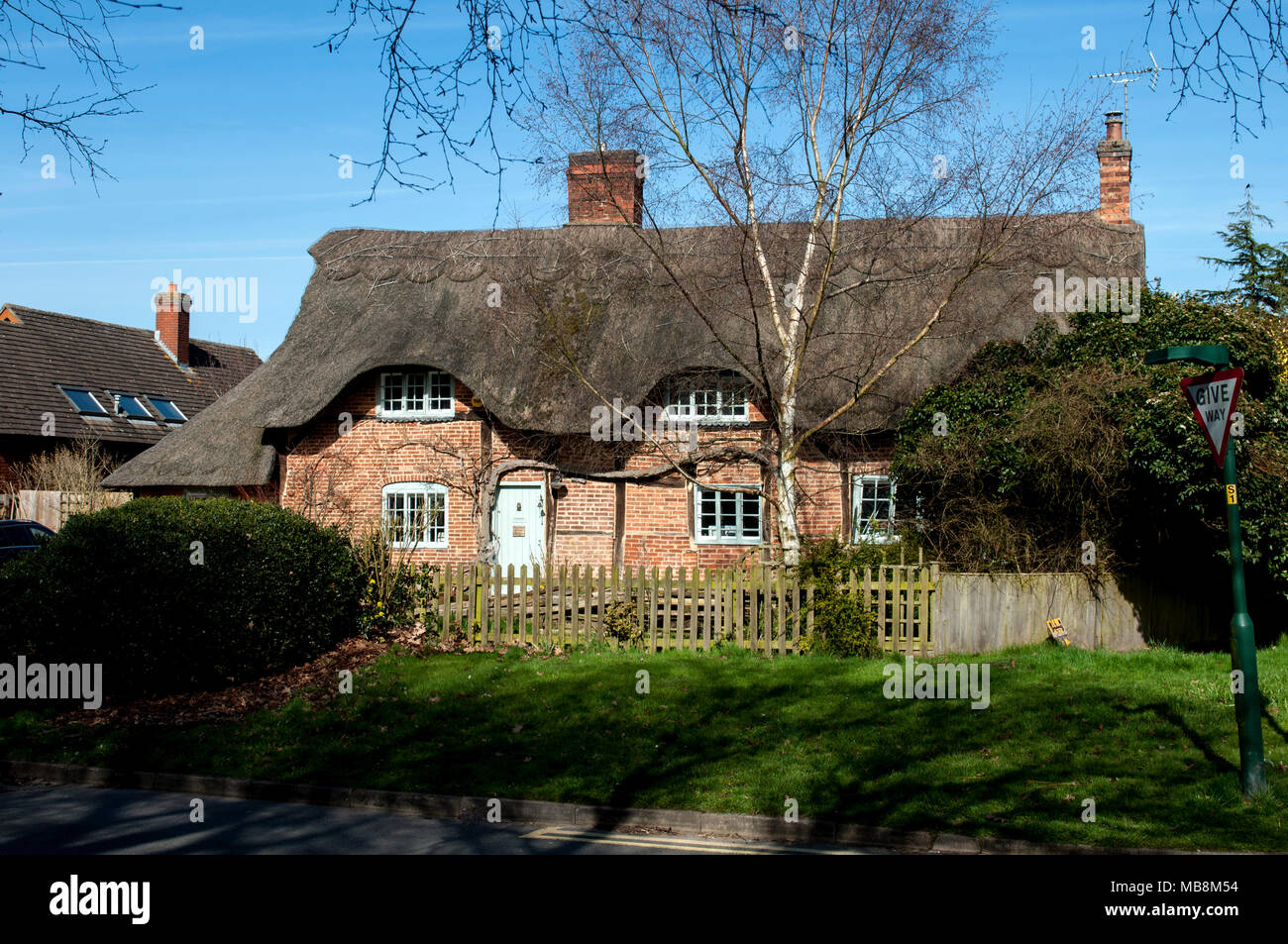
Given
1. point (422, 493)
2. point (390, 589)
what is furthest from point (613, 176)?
point (422, 493)

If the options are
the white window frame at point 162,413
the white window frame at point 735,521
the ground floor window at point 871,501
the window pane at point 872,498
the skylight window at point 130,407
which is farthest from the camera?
the white window frame at point 162,413

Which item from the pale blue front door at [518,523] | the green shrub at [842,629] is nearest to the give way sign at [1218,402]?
the green shrub at [842,629]

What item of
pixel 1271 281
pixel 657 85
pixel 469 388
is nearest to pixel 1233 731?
pixel 657 85

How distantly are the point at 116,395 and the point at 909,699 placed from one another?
31562mm

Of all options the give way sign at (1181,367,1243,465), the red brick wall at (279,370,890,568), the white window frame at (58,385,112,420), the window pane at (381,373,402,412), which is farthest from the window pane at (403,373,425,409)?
the give way sign at (1181,367,1243,465)

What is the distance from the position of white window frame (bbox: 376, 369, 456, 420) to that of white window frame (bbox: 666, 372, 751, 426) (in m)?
4.65

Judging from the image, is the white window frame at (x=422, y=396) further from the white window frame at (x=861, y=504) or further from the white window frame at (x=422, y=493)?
the white window frame at (x=861, y=504)

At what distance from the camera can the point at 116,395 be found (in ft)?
115

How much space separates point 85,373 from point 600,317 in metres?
21.9

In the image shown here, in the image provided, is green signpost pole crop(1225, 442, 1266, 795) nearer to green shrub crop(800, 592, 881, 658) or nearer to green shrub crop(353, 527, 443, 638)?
green shrub crop(800, 592, 881, 658)

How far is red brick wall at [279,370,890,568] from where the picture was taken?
20078 mm

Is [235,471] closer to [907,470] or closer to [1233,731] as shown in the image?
[907,470]

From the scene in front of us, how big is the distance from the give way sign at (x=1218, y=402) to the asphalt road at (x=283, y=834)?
12.6ft

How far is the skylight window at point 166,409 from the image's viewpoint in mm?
36125
